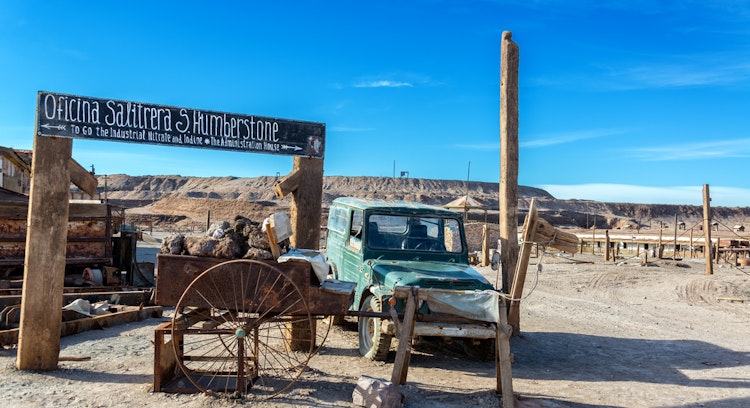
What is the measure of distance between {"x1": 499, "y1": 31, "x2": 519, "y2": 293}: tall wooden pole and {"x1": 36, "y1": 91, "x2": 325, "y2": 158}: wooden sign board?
110 inches

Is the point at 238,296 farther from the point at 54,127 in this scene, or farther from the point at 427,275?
the point at 54,127

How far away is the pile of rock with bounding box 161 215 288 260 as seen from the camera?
5695mm

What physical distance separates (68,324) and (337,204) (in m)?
4.29

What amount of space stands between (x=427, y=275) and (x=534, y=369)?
1797mm

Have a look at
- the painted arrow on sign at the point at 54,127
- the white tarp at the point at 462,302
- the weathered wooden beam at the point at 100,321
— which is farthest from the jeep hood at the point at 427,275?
the weathered wooden beam at the point at 100,321

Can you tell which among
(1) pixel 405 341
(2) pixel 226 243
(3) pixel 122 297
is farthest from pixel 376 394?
(3) pixel 122 297

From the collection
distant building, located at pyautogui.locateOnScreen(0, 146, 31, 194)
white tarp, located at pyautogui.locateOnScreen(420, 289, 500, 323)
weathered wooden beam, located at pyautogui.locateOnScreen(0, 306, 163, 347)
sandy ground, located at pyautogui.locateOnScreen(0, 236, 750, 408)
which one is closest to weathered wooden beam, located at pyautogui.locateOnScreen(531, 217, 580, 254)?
white tarp, located at pyautogui.locateOnScreen(420, 289, 500, 323)

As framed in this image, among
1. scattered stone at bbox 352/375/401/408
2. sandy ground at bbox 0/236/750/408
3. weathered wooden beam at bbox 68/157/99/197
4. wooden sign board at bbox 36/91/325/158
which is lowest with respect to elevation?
sandy ground at bbox 0/236/750/408

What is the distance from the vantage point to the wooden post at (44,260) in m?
6.36

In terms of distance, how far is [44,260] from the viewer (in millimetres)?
6418

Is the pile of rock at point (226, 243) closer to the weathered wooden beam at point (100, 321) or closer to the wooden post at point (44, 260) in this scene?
the wooden post at point (44, 260)

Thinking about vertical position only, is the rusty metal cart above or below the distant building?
below

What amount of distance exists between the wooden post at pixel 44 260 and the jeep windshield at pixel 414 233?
3846 millimetres

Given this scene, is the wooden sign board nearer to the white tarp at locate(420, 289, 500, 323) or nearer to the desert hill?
the white tarp at locate(420, 289, 500, 323)
